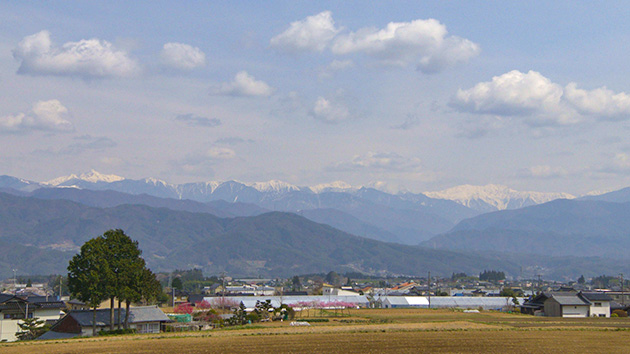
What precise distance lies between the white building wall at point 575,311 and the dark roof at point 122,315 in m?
56.7

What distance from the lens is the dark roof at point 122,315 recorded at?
63700 millimetres

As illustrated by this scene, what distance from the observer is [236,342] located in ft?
159

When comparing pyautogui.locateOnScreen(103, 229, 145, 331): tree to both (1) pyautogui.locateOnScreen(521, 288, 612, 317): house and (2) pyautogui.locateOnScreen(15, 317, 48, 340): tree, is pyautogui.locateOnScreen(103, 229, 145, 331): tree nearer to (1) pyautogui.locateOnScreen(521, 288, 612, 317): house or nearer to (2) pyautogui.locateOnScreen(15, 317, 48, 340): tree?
(2) pyautogui.locateOnScreen(15, 317, 48, 340): tree

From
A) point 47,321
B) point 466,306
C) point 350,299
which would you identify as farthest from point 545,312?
point 47,321

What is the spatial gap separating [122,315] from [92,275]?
9.14 meters

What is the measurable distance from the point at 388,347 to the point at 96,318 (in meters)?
33.4

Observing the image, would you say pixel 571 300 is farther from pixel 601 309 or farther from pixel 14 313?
pixel 14 313

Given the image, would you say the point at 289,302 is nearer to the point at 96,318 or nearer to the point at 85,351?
the point at 96,318

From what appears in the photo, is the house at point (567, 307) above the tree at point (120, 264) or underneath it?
underneath

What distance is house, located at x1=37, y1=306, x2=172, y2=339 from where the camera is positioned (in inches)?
2466

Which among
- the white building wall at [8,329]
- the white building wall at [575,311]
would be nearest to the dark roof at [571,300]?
the white building wall at [575,311]

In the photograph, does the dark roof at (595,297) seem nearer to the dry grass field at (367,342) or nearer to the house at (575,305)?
the house at (575,305)

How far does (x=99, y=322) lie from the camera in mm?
64000

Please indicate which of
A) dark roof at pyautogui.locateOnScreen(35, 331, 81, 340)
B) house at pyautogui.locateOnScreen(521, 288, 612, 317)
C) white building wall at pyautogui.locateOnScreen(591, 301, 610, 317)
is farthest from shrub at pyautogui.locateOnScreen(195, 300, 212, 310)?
white building wall at pyautogui.locateOnScreen(591, 301, 610, 317)
